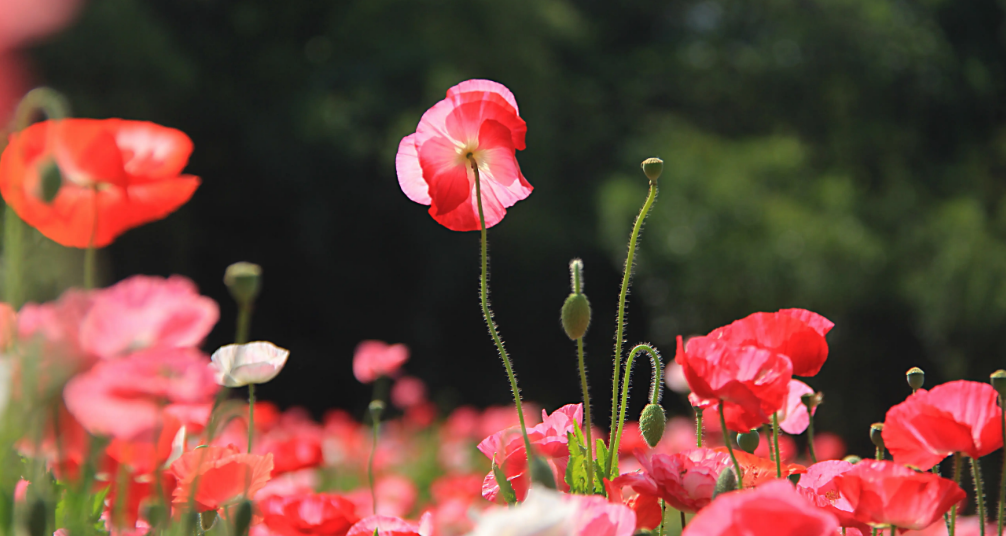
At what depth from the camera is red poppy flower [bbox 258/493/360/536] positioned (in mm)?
635

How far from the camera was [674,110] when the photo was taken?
9.48m

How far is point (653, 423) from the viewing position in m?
0.56

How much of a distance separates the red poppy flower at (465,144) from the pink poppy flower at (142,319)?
0.64 feet

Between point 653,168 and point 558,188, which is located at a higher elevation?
point 558,188

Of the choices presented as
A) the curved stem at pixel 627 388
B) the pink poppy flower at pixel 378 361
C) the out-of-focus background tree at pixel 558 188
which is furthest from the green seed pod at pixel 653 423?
the out-of-focus background tree at pixel 558 188

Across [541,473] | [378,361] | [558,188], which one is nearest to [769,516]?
[541,473]

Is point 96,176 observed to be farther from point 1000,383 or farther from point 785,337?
point 1000,383

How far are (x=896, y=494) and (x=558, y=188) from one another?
751 centimetres

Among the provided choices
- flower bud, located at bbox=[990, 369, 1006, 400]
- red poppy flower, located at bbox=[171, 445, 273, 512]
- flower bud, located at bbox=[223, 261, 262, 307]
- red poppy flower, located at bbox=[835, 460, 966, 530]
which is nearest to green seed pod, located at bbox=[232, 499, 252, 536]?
red poppy flower, located at bbox=[171, 445, 273, 512]

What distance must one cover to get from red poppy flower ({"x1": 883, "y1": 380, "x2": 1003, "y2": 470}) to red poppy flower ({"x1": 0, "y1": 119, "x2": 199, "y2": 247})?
48 centimetres

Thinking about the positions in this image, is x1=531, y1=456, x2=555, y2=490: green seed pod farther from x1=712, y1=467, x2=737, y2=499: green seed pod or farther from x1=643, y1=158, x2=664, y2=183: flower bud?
x1=643, y1=158, x2=664, y2=183: flower bud

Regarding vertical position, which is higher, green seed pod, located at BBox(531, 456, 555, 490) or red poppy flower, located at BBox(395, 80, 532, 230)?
red poppy flower, located at BBox(395, 80, 532, 230)

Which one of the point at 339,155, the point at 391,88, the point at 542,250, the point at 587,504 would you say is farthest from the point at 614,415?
the point at 391,88

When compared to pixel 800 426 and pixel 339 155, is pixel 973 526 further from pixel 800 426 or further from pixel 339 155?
pixel 339 155
